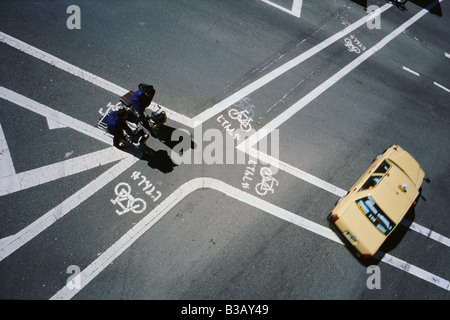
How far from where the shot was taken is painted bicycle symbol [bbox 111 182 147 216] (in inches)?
302

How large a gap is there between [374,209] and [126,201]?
7.92 meters

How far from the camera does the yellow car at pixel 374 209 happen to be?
25.2 feet

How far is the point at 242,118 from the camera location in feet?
31.0

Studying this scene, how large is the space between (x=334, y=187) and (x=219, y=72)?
253 inches

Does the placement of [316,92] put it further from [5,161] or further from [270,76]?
[5,161]

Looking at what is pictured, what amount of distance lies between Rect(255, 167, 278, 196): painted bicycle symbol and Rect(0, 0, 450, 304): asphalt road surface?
0.17 ft

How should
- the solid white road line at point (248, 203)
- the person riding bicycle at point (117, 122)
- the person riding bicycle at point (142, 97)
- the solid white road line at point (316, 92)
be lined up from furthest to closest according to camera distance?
1. the solid white road line at point (316, 92)
2. the solid white road line at point (248, 203)
3. the person riding bicycle at point (142, 97)
4. the person riding bicycle at point (117, 122)

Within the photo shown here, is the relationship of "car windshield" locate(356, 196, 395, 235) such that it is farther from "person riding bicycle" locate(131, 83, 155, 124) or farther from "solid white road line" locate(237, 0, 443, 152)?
"person riding bicycle" locate(131, 83, 155, 124)

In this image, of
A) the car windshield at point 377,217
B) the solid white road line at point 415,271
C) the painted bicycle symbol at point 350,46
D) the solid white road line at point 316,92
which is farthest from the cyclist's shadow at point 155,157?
the painted bicycle symbol at point 350,46

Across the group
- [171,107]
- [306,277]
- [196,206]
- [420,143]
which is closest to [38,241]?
[196,206]

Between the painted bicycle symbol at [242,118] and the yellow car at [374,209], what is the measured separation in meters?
4.27

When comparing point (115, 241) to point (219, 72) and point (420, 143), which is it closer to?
point (219, 72)

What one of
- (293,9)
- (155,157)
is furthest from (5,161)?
(293,9)

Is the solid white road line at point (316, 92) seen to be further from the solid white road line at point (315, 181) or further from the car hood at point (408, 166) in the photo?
the car hood at point (408, 166)
